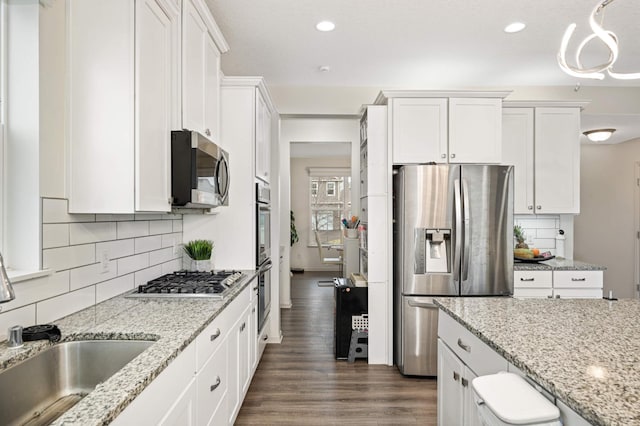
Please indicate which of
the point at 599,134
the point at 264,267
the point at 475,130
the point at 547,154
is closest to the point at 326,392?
the point at 264,267

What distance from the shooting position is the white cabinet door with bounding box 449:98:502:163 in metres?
3.31

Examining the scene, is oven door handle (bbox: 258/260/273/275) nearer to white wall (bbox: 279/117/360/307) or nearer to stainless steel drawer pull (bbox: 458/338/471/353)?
stainless steel drawer pull (bbox: 458/338/471/353)

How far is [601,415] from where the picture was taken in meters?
0.83

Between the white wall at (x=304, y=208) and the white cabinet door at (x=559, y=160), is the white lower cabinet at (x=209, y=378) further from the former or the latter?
the white wall at (x=304, y=208)

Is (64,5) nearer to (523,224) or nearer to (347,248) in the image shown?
(347,248)

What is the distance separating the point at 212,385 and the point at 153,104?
4.39ft

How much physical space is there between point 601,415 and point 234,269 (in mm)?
2446

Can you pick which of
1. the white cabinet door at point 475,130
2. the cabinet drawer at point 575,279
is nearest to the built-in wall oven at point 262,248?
the white cabinet door at point 475,130

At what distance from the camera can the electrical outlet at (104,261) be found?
180cm

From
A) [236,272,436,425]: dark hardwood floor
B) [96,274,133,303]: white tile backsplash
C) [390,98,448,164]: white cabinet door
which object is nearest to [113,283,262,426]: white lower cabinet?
[236,272,436,425]: dark hardwood floor

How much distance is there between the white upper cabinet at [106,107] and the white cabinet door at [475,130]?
103 inches

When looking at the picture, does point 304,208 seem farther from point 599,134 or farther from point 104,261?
point 104,261

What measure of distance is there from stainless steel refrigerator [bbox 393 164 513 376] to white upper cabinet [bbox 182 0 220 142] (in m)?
1.62

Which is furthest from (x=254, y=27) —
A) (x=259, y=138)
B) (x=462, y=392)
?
(x=462, y=392)
